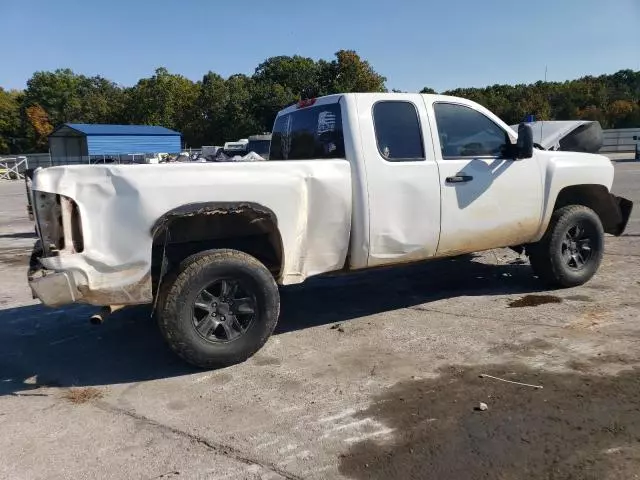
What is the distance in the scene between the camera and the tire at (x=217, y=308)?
428 centimetres

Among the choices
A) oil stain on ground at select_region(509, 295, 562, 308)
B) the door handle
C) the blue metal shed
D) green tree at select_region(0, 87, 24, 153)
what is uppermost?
green tree at select_region(0, 87, 24, 153)

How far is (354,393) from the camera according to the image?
4.05 meters

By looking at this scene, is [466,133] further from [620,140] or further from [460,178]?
[620,140]

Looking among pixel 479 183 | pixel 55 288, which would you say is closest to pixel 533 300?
pixel 479 183

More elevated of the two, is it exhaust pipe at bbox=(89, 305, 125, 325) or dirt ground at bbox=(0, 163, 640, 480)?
exhaust pipe at bbox=(89, 305, 125, 325)

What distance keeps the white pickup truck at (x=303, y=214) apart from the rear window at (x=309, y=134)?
19mm

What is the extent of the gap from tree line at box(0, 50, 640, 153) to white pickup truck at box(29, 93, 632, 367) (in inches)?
1600

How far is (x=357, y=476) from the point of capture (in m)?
3.06

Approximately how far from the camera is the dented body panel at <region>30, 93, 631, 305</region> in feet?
13.2

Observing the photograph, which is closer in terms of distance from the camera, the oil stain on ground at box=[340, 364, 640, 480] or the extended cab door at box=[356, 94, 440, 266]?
the oil stain on ground at box=[340, 364, 640, 480]

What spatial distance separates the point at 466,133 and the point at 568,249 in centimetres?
189

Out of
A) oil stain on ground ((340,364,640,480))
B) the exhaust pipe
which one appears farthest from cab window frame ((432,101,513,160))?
the exhaust pipe

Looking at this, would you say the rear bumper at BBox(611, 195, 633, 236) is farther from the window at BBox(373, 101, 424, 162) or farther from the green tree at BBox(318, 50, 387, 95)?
the green tree at BBox(318, 50, 387, 95)

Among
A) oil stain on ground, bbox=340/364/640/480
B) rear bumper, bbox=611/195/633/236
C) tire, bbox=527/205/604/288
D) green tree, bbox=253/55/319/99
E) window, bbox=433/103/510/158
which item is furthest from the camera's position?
green tree, bbox=253/55/319/99
